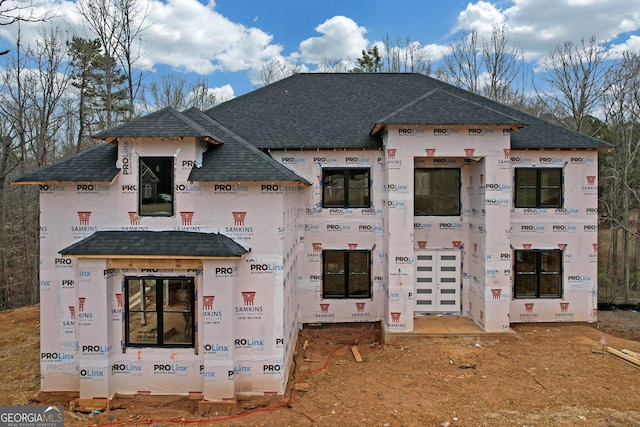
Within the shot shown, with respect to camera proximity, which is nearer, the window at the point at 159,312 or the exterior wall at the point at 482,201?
the window at the point at 159,312

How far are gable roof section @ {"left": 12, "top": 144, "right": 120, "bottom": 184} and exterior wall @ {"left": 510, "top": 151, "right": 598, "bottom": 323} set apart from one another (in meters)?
12.0

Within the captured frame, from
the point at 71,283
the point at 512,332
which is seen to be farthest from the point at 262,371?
the point at 512,332

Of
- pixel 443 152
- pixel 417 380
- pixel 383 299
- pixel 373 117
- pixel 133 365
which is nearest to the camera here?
pixel 133 365

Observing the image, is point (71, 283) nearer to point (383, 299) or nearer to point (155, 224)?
point (155, 224)

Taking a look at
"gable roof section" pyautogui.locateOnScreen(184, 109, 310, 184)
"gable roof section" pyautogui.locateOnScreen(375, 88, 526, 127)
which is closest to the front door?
"gable roof section" pyautogui.locateOnScreen(375, 88, 526, 127)

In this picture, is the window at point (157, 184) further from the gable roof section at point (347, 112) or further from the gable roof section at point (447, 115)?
the gable roof section at point (447, 115)

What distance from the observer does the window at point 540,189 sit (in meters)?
12.4

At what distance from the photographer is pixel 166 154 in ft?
27.3

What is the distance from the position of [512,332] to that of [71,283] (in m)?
12.0

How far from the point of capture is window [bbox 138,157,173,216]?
8.41m

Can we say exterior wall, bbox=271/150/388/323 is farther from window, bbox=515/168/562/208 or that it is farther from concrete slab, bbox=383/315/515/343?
window, bbox=515/168/562/208

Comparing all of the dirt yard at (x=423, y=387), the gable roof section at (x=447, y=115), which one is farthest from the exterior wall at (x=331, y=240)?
the gable roof section at (x=447, y=115)

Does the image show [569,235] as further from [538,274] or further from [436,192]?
[436,192]

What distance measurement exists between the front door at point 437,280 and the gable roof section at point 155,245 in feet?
22.8
